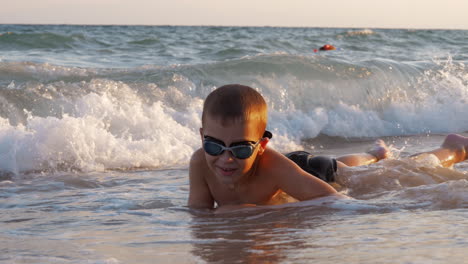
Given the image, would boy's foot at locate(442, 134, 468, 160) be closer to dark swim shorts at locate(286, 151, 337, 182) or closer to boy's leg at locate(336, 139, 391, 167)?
boy's leg at locate(336, 139, 391, 167)

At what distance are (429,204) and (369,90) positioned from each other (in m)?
6.91

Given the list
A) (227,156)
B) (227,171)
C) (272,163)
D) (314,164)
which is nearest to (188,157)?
(314,164)

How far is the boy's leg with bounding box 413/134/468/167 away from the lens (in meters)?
5.41

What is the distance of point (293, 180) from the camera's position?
155 inches

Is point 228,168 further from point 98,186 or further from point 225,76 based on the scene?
point 225,76

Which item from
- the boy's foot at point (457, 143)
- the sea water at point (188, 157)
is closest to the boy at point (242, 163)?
the sea water at point (188, 157)

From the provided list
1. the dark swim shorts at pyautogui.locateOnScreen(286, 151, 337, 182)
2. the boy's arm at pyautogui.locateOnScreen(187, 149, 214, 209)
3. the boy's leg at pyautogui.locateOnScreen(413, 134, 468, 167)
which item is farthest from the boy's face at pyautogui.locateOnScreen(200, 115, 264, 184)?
the boy's leg at pyautogui.locateOnScreen(413, 134, 468, 167)

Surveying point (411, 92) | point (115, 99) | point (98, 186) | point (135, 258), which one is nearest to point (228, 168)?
point (135, 258)

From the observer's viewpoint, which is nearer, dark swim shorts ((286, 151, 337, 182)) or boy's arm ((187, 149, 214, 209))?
boy's arm ((187, 149, 214, 209))

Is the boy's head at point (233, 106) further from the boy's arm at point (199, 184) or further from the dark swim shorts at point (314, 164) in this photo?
the dark swim shorts at point (314, 164)

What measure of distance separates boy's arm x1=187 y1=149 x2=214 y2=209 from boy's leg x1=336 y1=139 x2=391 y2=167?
1273 mm

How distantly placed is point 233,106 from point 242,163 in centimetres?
36

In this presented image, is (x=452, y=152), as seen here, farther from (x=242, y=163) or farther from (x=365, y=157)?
(x=242, y=163)

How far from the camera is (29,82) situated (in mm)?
8602
